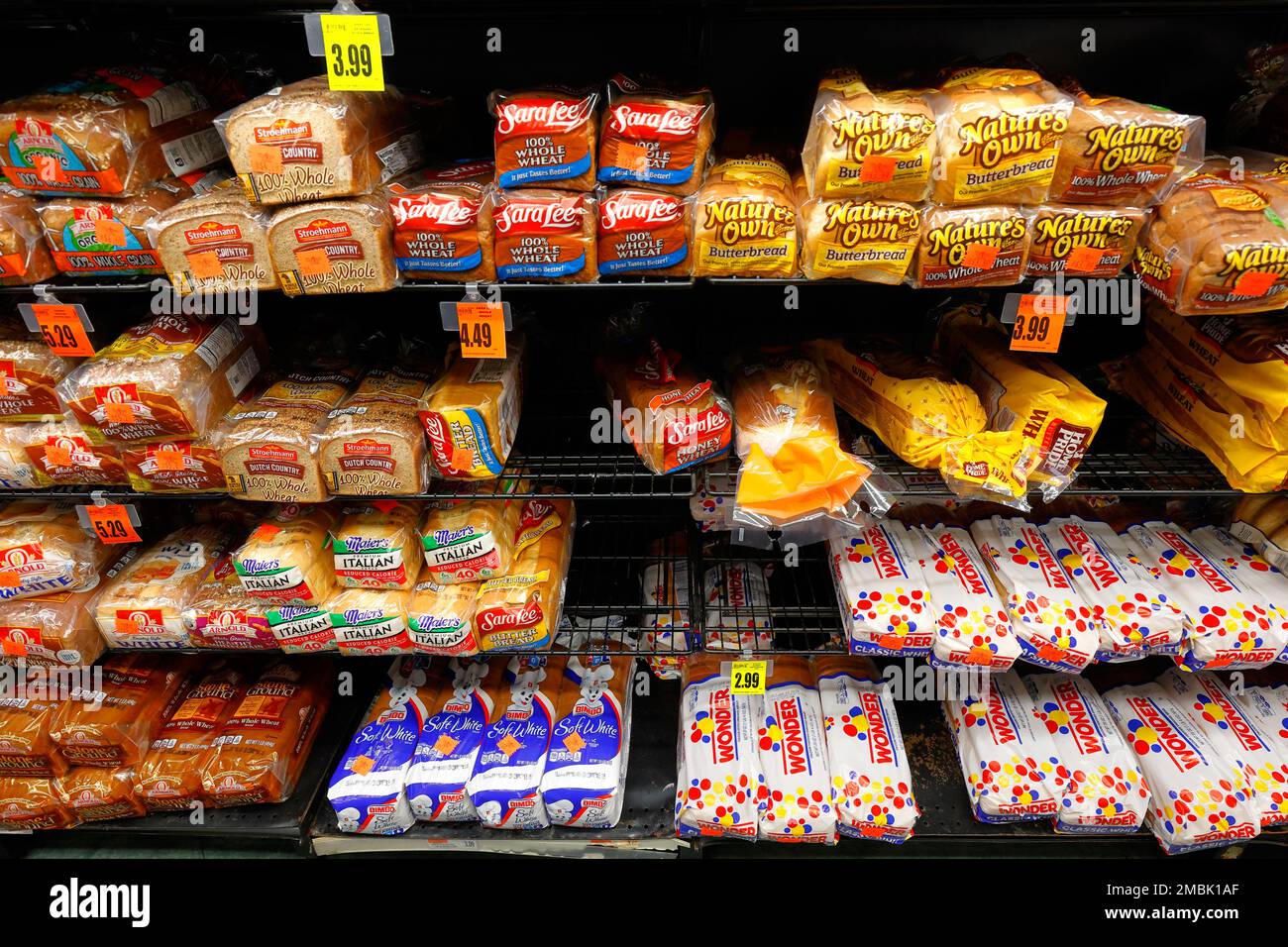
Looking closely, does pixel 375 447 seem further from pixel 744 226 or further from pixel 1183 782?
pixel 1183 782

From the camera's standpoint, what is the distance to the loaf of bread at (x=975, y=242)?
130 cm

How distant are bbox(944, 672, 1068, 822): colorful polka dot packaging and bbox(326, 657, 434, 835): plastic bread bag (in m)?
1.32

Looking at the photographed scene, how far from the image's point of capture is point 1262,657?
1602mm

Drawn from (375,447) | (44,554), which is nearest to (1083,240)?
(375,447)

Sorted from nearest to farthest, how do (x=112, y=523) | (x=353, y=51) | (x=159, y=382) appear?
(x=353, y=51) → (x=159, y=382) → (x=112, y=523)

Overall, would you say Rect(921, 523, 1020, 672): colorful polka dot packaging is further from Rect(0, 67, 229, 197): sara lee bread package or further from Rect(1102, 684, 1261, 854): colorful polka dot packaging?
Rect(0, 67, 229, 197): sara lee bread package

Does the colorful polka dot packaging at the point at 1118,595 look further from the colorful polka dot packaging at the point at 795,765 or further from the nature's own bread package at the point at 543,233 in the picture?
the nature's own bread package at the point at 543,233

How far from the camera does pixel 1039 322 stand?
1.43 meters

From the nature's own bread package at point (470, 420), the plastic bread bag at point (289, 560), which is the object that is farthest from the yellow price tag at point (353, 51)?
the plastic bread bag at point (289, 560)

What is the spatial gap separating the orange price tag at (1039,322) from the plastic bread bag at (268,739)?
186 centimetres

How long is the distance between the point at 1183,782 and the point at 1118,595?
1.50ft

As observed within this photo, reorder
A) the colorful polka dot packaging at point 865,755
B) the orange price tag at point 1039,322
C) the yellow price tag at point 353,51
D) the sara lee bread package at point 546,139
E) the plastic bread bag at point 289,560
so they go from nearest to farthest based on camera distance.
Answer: the yellow price tag at point 353,51
the sara lee bread package at point 546,139
the orange price tag at point 1039,322
the plastic bread bag at point 289,560
the colorful polka dot packaging at point 865,755
